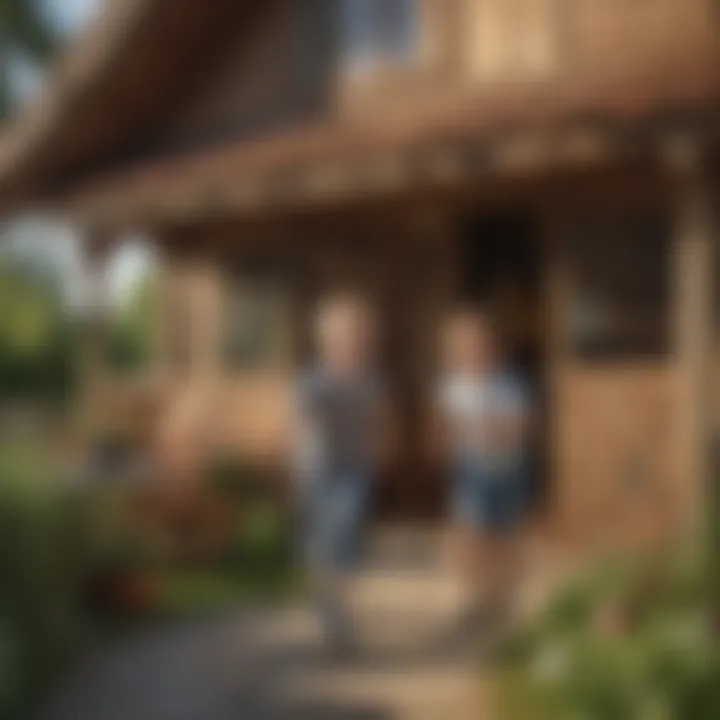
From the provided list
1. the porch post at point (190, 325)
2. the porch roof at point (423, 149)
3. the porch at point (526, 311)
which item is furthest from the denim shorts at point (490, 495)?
the porch post at point (190, 325)

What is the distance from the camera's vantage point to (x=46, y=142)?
27.4ft

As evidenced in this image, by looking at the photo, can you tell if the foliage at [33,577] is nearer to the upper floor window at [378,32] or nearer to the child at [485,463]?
the child at [485,463]

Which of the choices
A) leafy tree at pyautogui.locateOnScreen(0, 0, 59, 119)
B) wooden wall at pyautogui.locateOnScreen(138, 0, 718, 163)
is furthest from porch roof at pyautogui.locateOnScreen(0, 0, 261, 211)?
leafy tree at pyautogui.locateOnScreen(0, 0, 59, 119)

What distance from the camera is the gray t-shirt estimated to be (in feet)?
16.2

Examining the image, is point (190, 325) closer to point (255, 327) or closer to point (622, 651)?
point (255, 327)

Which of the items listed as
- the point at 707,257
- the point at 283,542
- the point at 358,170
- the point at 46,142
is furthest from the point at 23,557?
the point at 46,142

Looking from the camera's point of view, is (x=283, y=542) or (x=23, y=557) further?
(x=283, y=542)

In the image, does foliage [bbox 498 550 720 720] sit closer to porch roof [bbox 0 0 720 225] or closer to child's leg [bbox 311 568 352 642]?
child's leg [bbox 311 568 352 642]

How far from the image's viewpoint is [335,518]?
16.8 feet

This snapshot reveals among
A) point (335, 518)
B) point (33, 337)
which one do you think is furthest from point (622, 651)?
point (33, 337)

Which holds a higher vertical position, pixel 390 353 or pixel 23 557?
pixel 390 353

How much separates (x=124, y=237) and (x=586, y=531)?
131 inches

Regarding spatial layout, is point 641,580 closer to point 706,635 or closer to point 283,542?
point 706,635

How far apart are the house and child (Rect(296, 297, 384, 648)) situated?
1.61m
